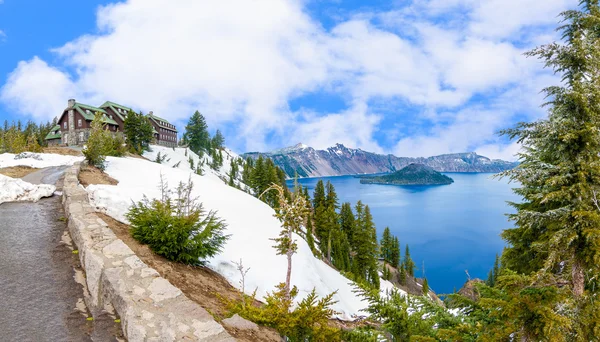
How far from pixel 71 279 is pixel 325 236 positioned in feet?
155

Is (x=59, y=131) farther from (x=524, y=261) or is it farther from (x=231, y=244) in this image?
(x=524, y=261)

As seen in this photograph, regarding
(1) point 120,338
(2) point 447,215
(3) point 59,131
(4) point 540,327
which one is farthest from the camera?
(2) point 447,215

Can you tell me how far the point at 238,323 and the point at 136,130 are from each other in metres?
68.4

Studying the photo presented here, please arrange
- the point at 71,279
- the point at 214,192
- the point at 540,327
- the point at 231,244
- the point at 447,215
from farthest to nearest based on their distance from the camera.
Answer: the point at 447,215, the point at 214,192, the point at 231,244, the point at 71,279, the point at 540,327

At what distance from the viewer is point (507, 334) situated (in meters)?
4.29

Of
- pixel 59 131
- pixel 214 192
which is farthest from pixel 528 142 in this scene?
pixel 59 131

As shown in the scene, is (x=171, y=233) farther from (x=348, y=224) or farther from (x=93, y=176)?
(x=348, y=224)

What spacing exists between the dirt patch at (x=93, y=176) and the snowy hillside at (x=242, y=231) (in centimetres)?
69

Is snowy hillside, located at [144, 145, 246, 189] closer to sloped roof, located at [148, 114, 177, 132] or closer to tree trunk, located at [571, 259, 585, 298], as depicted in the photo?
sloped roof, located at [148, 114, 177, 132]

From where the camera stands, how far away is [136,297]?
5.11m

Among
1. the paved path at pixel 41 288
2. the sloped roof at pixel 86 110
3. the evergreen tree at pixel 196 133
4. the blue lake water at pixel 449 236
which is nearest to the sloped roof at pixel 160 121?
the evergreen tree at pixel 196 133

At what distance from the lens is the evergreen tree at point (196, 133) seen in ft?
306

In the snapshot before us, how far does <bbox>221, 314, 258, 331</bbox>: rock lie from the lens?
6.13 metres

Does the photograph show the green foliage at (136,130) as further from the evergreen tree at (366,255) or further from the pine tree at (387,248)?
the pine tree at (387,248)
